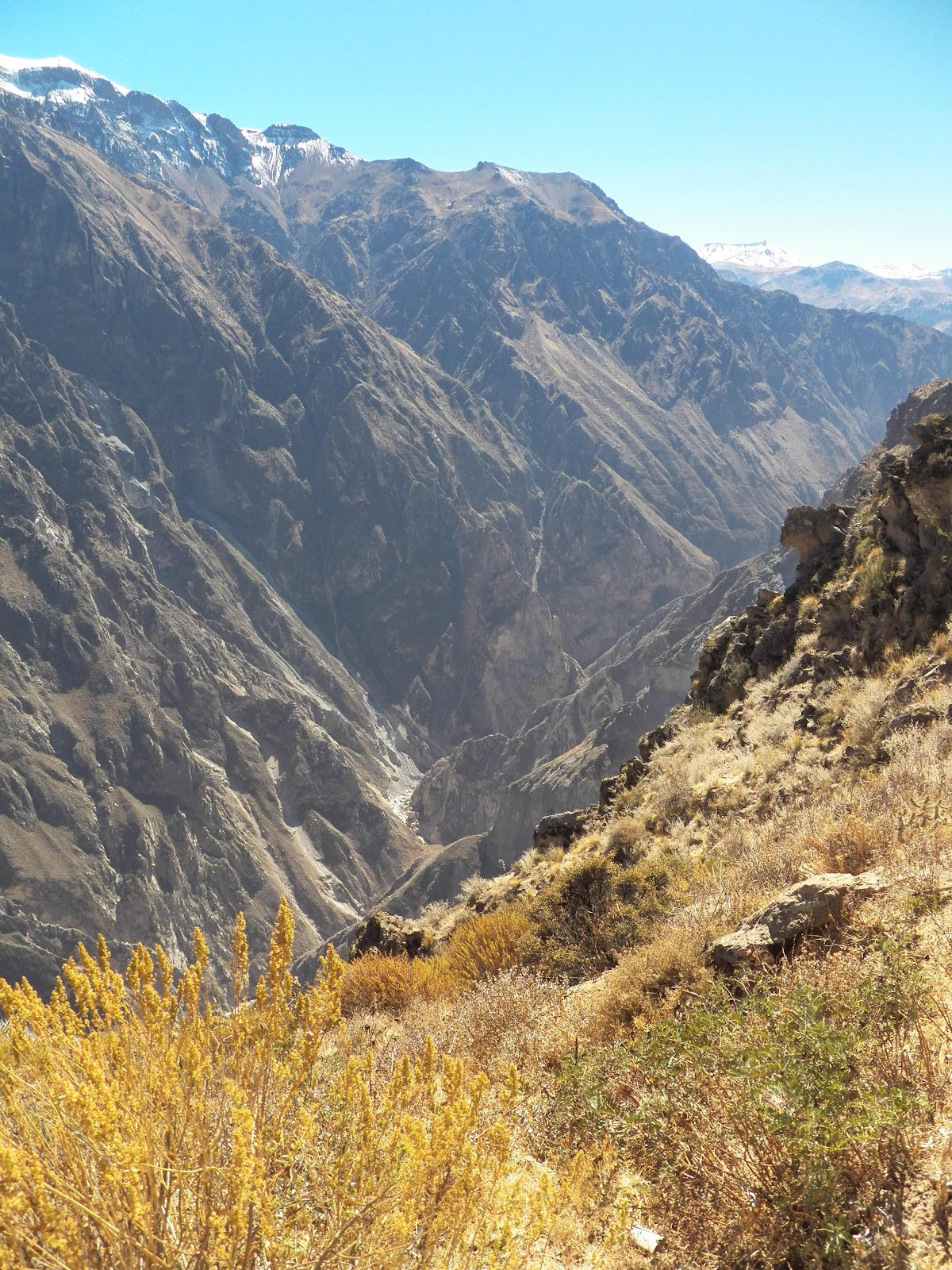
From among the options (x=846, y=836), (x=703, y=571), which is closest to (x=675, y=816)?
(x=846, y=836)

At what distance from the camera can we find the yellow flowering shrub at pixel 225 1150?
2354 millimetres

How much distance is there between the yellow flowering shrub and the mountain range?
203 ft

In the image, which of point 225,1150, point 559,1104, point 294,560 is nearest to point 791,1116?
point 559,1104

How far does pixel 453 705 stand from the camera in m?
126

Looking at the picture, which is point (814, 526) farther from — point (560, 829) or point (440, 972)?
point (440, 972)

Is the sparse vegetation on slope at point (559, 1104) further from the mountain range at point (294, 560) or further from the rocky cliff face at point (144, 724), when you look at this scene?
the rocky cliff face at point (144, 724)

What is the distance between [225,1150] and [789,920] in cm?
307

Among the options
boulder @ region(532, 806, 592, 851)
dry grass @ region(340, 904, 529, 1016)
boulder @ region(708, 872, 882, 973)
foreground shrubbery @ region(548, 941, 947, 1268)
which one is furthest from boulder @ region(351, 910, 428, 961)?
foreground shrubbery @ region(548, 941, 947, 1268)

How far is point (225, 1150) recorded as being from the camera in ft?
10.8

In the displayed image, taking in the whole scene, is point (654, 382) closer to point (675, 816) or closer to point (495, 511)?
point (495, 511)

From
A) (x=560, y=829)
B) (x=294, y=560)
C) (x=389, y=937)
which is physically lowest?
(x=560, y=829)

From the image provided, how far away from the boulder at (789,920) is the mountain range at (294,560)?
59890 millimetres

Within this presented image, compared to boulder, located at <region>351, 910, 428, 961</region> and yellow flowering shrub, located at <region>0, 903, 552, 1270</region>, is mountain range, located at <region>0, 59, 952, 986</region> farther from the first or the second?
yellow flowering shrub, located at <region>0, 903, 552, 1270</region>

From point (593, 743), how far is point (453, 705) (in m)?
56.6
